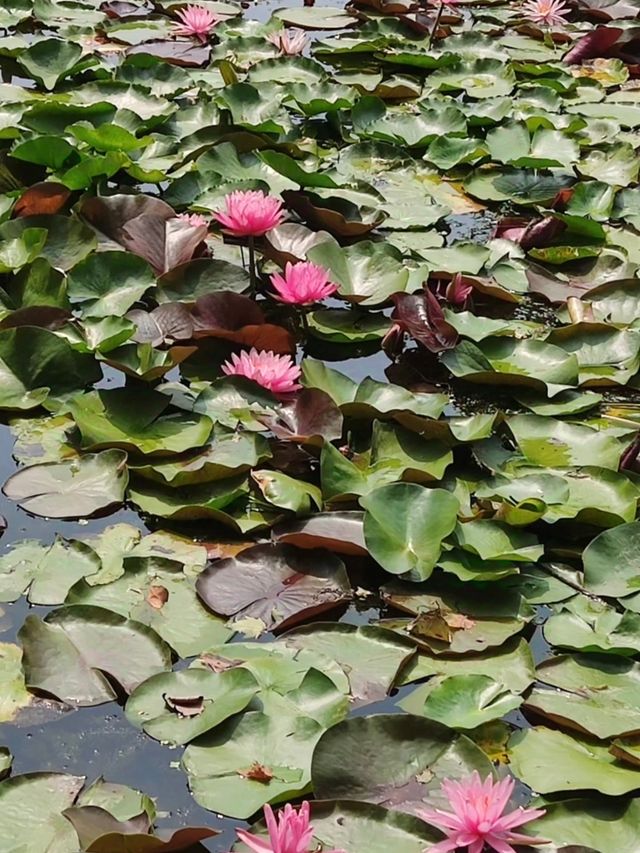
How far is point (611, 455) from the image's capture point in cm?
225

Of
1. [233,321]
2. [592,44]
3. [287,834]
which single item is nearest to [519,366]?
[233,321]

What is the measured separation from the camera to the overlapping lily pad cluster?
1.60 meters

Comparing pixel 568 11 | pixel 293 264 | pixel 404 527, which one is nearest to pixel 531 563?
pixel 404 527

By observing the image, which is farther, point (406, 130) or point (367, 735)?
point (406, 130)

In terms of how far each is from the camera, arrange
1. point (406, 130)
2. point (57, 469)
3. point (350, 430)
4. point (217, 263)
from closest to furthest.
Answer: point (57, 469) < point (350, 430) < point (217, 263) < point (406, 130)

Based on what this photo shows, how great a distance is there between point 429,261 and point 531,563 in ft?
3.78

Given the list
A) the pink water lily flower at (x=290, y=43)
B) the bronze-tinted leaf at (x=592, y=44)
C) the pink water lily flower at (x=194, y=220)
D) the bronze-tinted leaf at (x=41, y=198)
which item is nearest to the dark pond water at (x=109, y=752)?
the pink water lily flower at (x=194, y=220)

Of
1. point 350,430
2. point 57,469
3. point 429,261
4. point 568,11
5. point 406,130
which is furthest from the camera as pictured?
point 568,11

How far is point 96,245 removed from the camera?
9.39 feet

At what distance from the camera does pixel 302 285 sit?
2496mm

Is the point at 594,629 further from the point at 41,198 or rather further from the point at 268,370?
the point at 41,198

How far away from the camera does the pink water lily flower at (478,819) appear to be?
1.39 meters

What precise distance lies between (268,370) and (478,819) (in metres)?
1.17

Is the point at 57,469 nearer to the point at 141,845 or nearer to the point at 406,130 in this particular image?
the point at 141,845
